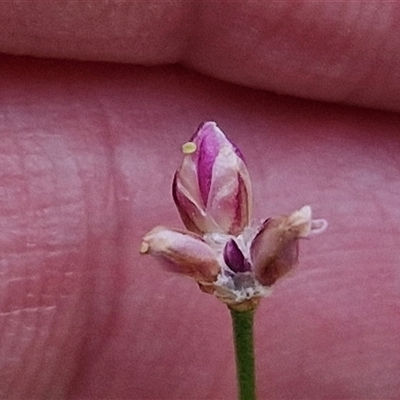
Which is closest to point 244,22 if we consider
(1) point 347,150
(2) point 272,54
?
(2) point 272,54

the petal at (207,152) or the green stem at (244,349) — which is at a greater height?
the petal at (207,152)

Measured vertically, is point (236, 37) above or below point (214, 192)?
above

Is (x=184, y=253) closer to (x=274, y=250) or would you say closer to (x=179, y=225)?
(x=274, y=250)

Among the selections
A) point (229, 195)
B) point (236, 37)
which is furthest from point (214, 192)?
point (236, 37)

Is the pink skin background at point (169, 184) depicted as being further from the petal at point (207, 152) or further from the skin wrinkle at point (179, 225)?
the petal at point (207, 152)

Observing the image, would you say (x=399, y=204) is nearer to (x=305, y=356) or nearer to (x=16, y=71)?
(x=305, y=356)

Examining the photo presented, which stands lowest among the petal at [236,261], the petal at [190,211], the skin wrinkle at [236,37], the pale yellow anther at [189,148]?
the petal at [236,261]

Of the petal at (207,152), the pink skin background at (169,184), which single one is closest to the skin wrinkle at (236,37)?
the pink skin background at (169,184)
